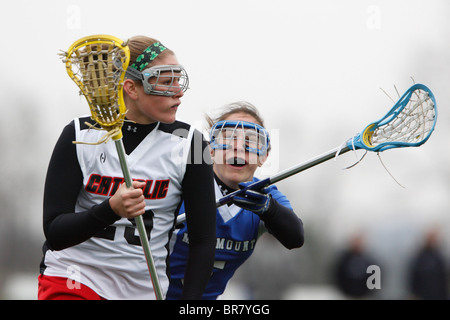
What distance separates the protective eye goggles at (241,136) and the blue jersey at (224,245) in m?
0.23

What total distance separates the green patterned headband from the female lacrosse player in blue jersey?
0.92 m

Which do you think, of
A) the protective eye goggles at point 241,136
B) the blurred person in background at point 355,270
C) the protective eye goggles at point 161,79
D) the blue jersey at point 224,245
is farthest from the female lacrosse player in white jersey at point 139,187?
the blurred person in background at point 355,270

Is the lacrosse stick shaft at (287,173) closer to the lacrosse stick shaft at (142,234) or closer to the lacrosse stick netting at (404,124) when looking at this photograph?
the lacrosse stick netting at (404,124)

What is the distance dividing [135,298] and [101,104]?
0.99 meters

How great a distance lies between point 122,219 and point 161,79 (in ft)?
2.10

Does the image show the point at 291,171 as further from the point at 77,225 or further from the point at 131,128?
the point at 77,225

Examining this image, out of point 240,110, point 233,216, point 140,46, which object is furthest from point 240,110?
point 140,46

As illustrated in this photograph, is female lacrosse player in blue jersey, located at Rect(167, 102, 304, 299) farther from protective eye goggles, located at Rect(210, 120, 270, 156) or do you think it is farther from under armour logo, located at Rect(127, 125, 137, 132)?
under armour logo, located at Rect(127, 125, 137, 132)

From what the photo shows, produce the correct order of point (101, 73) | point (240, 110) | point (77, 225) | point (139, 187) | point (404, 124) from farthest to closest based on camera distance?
point (240, 110) < point (404, 124) < point (139, 187) < point (77, 225) < point (101, 73)

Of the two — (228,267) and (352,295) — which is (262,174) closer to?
(228,267)

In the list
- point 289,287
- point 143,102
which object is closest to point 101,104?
point 143,102

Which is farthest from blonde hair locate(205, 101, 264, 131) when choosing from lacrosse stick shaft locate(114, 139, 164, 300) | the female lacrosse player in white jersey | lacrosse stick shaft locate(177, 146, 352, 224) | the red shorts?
the red shorts

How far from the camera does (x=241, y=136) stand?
Result: 399 cm
